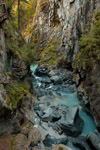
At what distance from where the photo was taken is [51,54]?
27594mm

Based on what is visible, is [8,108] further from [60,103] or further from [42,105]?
[60,103]

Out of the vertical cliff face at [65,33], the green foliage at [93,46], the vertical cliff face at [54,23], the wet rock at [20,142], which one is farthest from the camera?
the vertical cliff face at [54,23]

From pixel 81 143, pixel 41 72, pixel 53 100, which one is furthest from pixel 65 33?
pixel 81 143

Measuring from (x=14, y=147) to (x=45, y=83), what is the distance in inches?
561

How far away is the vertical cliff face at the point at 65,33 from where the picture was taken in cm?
1088

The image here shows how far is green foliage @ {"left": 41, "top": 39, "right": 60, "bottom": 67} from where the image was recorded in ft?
85.2

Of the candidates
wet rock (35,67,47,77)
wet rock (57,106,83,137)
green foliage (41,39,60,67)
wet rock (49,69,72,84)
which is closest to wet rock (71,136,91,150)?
wet rock (57,106,83,137)

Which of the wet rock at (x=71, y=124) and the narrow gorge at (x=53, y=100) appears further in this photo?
the wet rock at (x=71, y=124)

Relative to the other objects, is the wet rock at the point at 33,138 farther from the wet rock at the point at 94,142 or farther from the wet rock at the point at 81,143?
the wet rock at the point at 94,142

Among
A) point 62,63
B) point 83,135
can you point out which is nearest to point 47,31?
point 62,63

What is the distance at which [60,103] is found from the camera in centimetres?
1356

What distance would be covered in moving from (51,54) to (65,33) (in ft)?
20.8

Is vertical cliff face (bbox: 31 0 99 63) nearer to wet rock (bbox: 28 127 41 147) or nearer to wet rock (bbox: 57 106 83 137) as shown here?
wet rock (bbox: 57 106 83 137)

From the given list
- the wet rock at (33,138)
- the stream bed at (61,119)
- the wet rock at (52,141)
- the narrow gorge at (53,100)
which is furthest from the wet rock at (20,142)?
the wet rock at (52,141)
